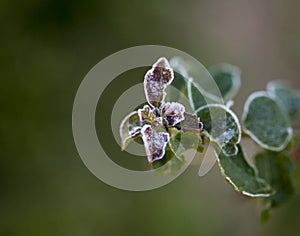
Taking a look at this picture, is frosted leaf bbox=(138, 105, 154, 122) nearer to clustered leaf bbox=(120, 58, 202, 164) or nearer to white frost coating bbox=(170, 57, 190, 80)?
clustered leaf bbox=(120, 58, 202, 164)

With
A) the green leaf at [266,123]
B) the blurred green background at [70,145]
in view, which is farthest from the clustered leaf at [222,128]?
the blurred green background at [70,145]

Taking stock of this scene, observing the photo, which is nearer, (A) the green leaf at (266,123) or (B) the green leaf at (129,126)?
(B) the green leaf at (129,126)

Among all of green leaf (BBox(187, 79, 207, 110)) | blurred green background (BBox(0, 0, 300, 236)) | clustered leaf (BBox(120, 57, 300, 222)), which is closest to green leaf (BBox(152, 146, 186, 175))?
clustered leaf (BBox(120, 57, 300, 222))

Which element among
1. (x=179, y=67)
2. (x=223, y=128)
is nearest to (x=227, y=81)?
(x=179, y=67)

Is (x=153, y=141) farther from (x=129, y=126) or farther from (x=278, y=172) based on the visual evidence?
(x=278, y=172)

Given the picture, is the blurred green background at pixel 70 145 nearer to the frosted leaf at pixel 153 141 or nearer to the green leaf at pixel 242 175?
the green leaf at pixel 242 175

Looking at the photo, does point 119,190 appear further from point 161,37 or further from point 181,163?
point 181,163
